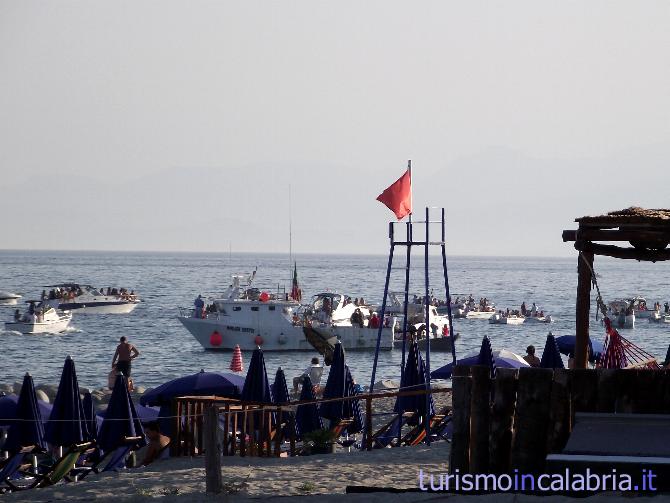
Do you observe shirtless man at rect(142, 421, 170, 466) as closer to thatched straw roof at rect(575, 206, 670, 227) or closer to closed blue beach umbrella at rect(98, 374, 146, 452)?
closed blue beach umbrella at rect(98, 374, 146, 452)

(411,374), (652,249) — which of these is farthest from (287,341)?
(652,249)

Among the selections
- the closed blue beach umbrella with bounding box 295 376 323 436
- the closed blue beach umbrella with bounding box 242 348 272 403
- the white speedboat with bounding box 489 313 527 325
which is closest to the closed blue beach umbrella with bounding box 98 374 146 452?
the closed blue beach umbrella with bounding box 242 348 272 403

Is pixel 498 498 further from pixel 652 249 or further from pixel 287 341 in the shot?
pixel 287 341

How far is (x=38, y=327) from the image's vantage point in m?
65.4

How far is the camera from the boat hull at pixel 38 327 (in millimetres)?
64375

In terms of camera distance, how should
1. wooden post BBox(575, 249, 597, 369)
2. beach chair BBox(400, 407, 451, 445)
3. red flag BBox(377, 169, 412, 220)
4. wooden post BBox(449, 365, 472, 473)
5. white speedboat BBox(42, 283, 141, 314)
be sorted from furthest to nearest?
white speedboat BBox(42, 283, 141, 314)
red flag BBox(377, 169, 412, 220)
beach chair BBox(400, 407, 451, 445)
wooden post BBox(575, 249, 597, 369)
wooden post BBox(449, 365, 472, 473)

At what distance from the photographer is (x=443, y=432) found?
797 inches

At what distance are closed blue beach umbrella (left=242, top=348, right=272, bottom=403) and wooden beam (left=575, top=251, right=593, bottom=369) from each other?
23.9 ft

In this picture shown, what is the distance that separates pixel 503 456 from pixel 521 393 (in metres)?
0.60

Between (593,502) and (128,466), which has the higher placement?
(593,502)

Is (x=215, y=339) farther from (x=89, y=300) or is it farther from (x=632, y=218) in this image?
(x=632, y=218)

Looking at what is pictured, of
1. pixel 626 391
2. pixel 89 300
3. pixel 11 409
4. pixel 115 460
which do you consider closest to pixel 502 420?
pixel 626 391

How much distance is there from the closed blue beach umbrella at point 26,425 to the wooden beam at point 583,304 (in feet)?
28.2

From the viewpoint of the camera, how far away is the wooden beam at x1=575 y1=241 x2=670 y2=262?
39.6 feet
